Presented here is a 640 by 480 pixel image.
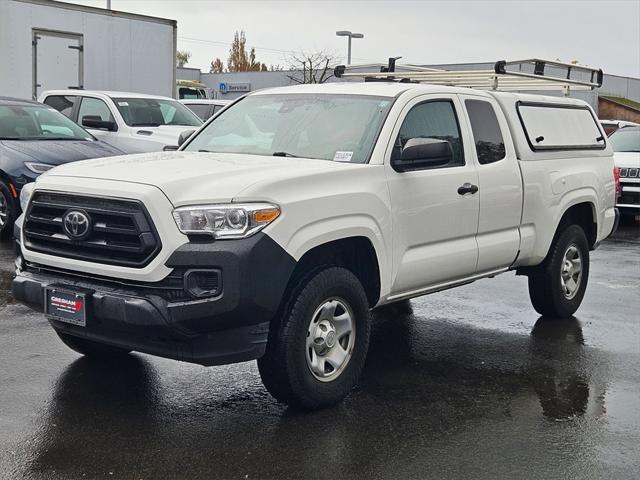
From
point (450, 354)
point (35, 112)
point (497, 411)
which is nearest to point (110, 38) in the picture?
point (35, 112)

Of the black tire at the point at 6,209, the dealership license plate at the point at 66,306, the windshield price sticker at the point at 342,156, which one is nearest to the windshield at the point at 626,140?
the black tire at the point at 6,209

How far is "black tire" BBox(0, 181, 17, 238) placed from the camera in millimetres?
10625

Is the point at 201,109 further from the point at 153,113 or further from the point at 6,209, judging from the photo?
the point at 6,209

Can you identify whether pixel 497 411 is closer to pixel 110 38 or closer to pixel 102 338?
pixel 102 338

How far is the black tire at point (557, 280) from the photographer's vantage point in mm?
7656

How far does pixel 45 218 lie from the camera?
527cm

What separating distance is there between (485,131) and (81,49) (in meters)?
12.4

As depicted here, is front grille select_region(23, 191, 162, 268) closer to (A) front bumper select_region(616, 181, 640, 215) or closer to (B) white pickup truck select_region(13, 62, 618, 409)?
(B) white pickup truck select_region(13, 62, 618, 409)

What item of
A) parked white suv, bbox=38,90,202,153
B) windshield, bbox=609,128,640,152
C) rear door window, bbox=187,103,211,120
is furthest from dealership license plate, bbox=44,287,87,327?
rear door window, bbox=187,103,211,120

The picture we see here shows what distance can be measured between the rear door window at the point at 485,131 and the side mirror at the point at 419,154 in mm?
Result: 806

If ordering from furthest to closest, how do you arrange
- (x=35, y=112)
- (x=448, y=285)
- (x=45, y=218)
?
1. (x=35, y=112)
2. (x=448, y=285)
3. (x=45, y=218)

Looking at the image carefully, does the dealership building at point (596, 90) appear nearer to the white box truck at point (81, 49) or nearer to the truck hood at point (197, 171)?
the white box truck at point (81, 49)

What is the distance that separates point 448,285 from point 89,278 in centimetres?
258

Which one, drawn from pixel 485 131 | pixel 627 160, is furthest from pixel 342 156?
pixel 627 160
